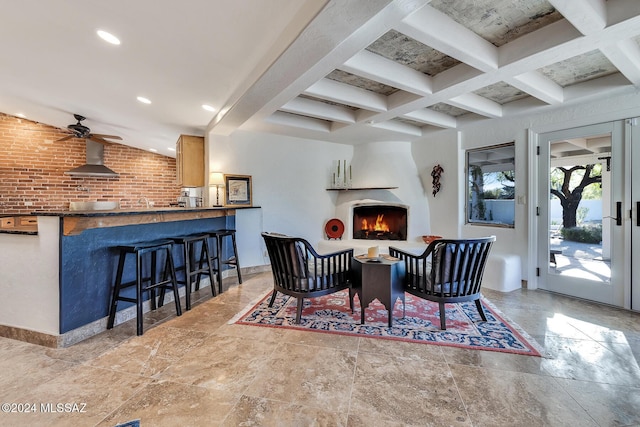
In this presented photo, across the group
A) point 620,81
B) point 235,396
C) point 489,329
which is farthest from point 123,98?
point 620,81

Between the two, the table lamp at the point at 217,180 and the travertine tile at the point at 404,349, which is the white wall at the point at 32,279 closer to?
the table lamp at the point at 217,180

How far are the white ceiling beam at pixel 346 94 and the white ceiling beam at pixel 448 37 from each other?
115 centimetres

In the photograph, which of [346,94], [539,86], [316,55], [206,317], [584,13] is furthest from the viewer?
[346,94]

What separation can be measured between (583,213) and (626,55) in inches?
67.2

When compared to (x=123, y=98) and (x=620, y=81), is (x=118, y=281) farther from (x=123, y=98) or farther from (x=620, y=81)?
(x=620, y=81)

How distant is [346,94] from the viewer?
9.92ft

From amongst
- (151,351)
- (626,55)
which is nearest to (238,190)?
(151,351)

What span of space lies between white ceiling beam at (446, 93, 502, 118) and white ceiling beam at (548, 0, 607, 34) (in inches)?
51.0

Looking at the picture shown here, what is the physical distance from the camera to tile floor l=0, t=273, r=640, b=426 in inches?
56.1

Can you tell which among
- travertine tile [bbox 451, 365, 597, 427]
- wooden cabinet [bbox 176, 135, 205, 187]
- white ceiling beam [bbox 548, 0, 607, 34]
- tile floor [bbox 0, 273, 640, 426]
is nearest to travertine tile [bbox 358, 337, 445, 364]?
tile floor [bbox 0, 273, 640, 426]

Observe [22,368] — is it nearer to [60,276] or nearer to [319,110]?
[60,276]

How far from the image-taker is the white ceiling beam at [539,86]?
2.64 m

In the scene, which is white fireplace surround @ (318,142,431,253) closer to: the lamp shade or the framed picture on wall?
the framed picture on wall

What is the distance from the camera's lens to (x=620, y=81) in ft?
8.97
